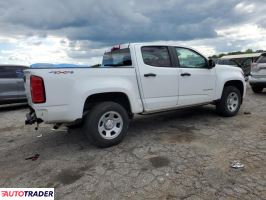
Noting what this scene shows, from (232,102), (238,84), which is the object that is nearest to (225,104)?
(232,102)

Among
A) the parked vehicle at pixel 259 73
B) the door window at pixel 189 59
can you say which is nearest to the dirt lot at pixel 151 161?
the door window at pixel 189 59

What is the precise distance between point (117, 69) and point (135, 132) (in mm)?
1630

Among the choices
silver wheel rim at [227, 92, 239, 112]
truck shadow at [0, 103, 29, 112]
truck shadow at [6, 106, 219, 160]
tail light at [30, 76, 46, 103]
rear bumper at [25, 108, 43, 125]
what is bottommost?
truck shadow at [6, 106, 219, 160]

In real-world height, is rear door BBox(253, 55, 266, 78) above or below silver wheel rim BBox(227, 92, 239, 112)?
above

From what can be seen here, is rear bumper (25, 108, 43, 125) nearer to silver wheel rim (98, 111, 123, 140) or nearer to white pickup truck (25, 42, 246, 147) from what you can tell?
white pickup truck (25, 42, 246, 147)

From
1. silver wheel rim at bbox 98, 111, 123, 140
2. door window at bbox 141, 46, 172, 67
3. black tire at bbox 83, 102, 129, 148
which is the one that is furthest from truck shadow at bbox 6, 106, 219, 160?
door window at bbox 141, 46, 172, 67

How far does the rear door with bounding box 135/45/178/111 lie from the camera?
548 cm

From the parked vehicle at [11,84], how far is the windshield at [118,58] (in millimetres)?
4855

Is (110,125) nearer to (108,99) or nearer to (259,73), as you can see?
(108,99)

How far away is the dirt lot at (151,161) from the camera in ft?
11.6

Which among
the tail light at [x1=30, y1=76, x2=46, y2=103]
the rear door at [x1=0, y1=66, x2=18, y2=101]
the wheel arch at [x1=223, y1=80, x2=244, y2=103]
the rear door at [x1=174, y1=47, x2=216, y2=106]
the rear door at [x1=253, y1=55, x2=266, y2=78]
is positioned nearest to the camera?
the tail light at [x1=30, y1=76, x2=46, y2=103]

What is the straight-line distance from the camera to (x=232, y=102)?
7.25 m

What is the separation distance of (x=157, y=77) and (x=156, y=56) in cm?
49

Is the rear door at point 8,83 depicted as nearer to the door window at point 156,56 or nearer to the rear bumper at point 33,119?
the rear bumper at point 33,119
